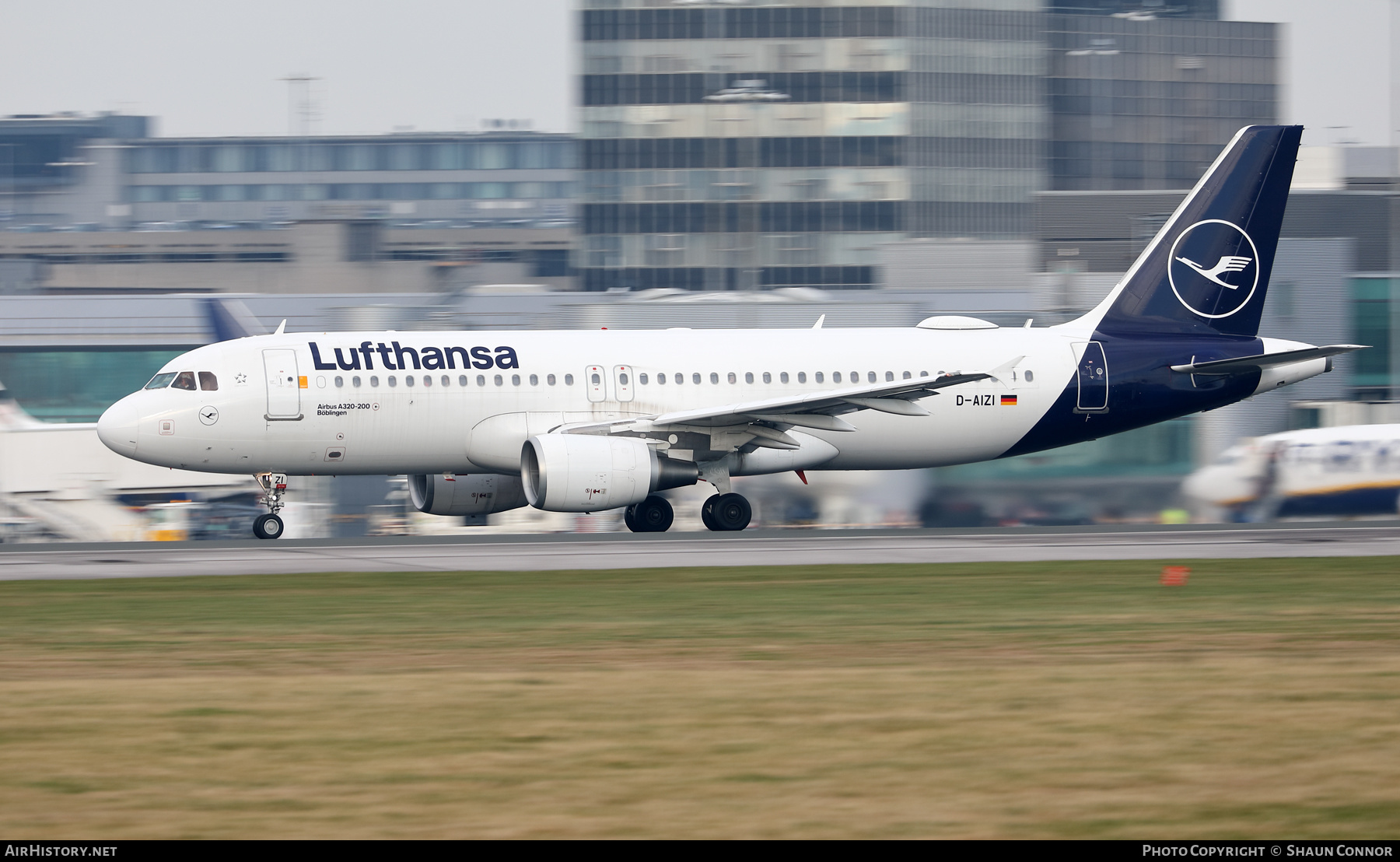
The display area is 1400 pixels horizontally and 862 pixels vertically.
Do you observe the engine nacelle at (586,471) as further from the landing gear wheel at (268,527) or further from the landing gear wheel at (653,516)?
the landing gear wheel at (268,527)

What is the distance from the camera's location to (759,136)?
129 m

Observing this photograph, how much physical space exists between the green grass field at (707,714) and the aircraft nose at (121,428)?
9.31 m

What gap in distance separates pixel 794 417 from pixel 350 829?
2181 centimetres

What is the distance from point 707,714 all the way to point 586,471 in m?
16.7

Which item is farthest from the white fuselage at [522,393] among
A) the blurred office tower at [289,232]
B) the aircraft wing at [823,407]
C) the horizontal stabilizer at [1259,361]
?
the blurred office tower at [289,232]

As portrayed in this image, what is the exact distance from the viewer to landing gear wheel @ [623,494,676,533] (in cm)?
3231

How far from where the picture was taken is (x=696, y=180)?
128 metres

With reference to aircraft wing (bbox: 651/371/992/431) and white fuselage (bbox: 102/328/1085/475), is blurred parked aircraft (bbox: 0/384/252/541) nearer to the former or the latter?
white fuselage (bbox: 102/328/1085/475)

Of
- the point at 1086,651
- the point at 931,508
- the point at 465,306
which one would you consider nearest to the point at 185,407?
the point at 931,508

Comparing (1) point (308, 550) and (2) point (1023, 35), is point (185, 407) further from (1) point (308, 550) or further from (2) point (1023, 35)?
(2) point (1023, 35)

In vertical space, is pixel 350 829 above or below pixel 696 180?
below

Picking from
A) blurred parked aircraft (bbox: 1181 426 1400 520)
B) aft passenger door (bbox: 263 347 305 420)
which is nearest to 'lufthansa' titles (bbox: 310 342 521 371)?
aft passenger door (bbox: 263 347 305 420)

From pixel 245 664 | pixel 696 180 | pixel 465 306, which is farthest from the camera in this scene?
pixel 696 180

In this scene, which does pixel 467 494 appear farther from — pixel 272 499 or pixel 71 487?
pixel 71 487
